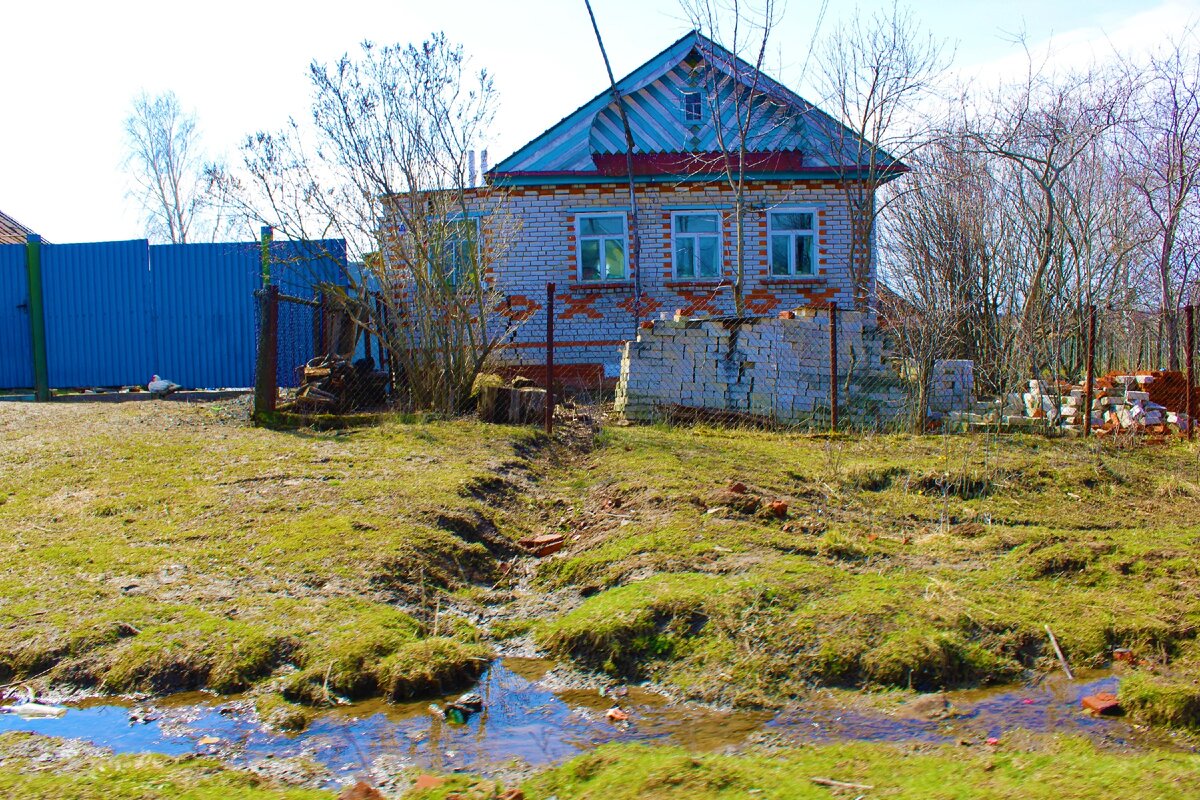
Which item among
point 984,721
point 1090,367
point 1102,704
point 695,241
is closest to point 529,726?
point 984,721

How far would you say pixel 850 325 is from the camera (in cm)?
1079

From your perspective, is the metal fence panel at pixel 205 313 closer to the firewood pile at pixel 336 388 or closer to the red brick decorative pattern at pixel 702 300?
the firewood pile at pixel 336 388

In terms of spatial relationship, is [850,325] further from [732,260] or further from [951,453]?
[732,260]

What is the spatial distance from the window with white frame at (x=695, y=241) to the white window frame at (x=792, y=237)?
33.3 inches

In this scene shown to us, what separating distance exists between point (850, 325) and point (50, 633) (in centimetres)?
861

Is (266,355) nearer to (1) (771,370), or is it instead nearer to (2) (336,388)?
(2) (336,388)

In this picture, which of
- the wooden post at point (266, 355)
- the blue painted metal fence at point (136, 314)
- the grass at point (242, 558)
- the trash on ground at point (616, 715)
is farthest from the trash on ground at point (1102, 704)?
the blue painted metal fence at point (136, 314)

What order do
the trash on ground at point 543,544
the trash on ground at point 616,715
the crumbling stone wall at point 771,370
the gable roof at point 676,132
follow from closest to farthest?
1. the trash on ground at point 616,715
2. the trash on ground at point 543,544
3. the crumbling stone wall at point 771,370
4. the gable roof at point 676,132

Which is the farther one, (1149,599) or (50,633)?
(1149,599)

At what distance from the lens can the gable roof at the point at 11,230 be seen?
21047 millimetres

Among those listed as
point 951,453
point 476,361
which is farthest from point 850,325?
point 476,361

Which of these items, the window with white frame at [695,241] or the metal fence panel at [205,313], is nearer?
the metal fence panel at [205,313]

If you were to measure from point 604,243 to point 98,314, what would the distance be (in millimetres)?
7793

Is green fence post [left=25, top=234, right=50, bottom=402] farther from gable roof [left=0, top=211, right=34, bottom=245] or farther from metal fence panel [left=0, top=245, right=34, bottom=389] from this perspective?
gable roof [left=0, top=211, right=34, bottom=245]
